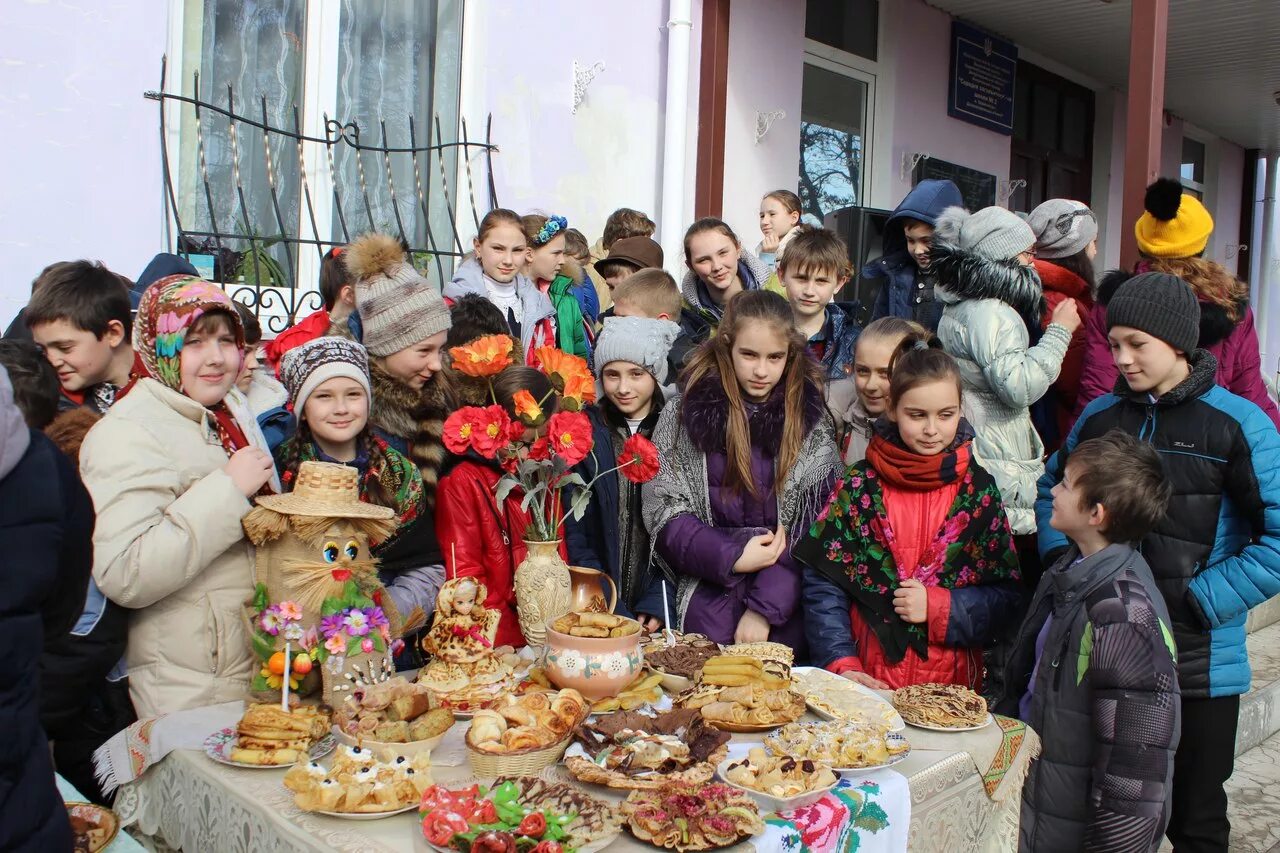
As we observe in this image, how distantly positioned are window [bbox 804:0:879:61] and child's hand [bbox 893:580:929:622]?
220 inches

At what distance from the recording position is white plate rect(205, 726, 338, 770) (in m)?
1.78

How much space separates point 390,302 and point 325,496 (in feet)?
3.03

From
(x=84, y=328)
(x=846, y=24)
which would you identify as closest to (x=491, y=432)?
(x=84, y=328)

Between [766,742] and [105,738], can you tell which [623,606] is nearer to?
[766,742]

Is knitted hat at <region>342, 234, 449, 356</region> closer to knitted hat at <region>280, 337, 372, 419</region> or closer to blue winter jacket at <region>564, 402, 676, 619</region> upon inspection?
knitted hat at <region>280, 337, 372, 419</region>

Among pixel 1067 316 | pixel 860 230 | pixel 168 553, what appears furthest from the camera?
pixel 860 230

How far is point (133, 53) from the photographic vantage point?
14.0 feet

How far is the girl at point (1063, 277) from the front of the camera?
379cm

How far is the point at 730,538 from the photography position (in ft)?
9.64

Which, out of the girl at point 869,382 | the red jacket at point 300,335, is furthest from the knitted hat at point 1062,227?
the red jacket at point 300,335

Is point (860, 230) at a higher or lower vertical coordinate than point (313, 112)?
lower

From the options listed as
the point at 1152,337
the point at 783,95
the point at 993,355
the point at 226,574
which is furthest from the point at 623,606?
the point at 783,95

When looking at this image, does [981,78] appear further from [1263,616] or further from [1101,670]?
[1101,670]

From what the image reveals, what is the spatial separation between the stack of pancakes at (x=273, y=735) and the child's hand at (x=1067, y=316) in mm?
2829
